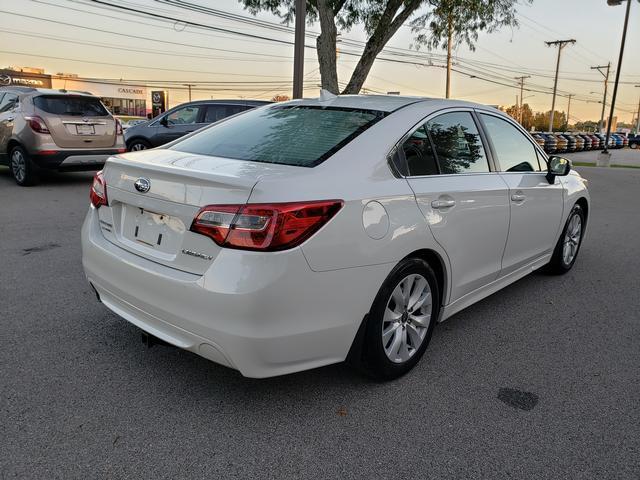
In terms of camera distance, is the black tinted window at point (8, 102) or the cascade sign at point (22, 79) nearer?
the black tinted window at point (8, 102)

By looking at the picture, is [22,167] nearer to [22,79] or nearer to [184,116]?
[184,116]

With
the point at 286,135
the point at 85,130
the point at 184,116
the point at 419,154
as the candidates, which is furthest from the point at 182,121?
the point at 419,154

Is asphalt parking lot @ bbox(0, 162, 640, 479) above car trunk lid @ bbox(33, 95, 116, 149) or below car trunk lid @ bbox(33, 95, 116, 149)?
below

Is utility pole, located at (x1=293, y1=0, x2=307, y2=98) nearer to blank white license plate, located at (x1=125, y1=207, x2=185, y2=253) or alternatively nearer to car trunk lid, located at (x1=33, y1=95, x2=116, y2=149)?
car trunk lid, located at (x1=33, y1=95, x2=116, y2=149)

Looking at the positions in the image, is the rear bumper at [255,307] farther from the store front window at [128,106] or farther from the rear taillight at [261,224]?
the store front window at [128,106]

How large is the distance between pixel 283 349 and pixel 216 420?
564 millimetres

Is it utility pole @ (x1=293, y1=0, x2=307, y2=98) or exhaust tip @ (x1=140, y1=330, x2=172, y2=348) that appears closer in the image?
exhaust tip @ (x1=140, y1=330, x2=172, y2=348)

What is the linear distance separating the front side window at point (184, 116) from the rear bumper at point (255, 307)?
10.0 meters

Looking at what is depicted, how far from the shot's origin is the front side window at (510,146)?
→ 3.80 meters

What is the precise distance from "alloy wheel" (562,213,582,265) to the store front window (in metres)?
71.3

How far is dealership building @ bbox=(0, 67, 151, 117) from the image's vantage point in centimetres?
6134

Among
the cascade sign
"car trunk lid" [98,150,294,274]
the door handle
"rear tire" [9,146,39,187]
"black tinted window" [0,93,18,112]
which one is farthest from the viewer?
the cascade sign

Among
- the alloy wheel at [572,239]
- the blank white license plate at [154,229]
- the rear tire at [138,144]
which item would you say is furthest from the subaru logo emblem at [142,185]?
the rear tire at [138,144]

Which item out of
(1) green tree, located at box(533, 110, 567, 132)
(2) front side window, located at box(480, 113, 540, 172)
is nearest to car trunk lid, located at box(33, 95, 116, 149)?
(2) front side window, located at box(480, 113, 540, 172)
